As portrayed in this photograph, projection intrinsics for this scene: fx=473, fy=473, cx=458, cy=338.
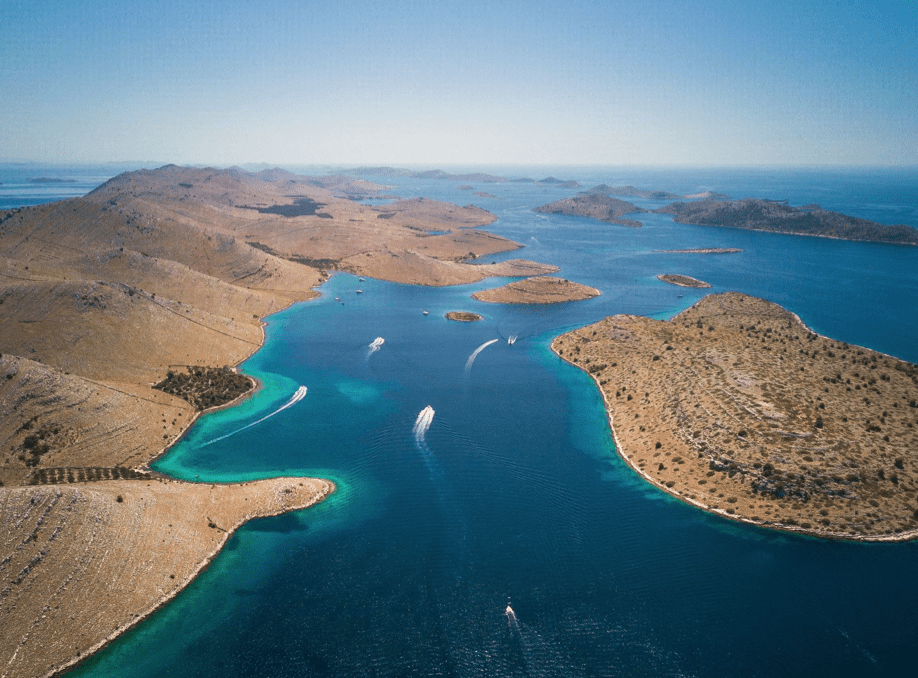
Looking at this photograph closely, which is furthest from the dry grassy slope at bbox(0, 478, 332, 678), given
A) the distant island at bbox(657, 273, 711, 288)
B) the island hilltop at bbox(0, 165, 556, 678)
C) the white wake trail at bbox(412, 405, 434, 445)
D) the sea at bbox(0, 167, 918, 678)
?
the distant island at bbox(657, 273, 711, 288)

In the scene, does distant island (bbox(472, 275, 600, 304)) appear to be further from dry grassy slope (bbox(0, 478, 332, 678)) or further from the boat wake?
dry grassy slope (bbox(0, 478, 332, 678))

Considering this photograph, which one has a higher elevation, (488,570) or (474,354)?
(474,354)

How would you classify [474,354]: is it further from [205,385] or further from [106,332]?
[106,332]

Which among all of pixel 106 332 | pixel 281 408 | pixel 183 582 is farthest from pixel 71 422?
pixel 183 582

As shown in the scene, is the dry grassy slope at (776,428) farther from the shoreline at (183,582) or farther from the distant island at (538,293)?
the distant island at (538,293)

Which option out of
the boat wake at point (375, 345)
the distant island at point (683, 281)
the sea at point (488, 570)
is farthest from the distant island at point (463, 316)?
the distant island at point (683, 281)

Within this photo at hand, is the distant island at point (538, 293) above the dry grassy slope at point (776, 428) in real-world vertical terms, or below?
above
